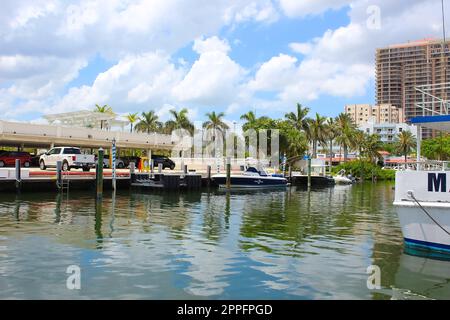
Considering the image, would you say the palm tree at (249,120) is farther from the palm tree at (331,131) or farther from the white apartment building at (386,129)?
the white apartment building at (386,129)

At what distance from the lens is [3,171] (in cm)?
3547

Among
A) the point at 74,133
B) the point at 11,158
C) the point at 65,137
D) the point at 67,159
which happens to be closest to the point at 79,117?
the point at 74,133

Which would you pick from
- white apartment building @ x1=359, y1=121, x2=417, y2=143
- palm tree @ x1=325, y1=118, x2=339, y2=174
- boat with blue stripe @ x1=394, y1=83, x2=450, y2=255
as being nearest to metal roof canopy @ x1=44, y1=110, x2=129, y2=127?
palm tree @ x1=325, y1=118, x2=339, y2=174

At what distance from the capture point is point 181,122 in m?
89.2

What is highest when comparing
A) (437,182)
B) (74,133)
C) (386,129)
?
(386,129)

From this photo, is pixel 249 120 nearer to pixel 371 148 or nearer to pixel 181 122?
pixel 181 122

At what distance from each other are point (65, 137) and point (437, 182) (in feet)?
155

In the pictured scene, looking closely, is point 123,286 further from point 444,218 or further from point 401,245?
point 401,245

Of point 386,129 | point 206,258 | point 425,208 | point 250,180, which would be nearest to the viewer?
point 425,208

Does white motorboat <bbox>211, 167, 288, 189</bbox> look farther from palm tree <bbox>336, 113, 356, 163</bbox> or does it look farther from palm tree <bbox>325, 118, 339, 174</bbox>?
palm tree <bbox>336, 113, 356, 163</bbox>

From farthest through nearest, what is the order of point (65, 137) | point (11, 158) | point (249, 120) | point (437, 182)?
point (249, 120)
point (65, 137)
point (11, 158)
point (437, 182)

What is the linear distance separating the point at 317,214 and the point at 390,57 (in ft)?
569
